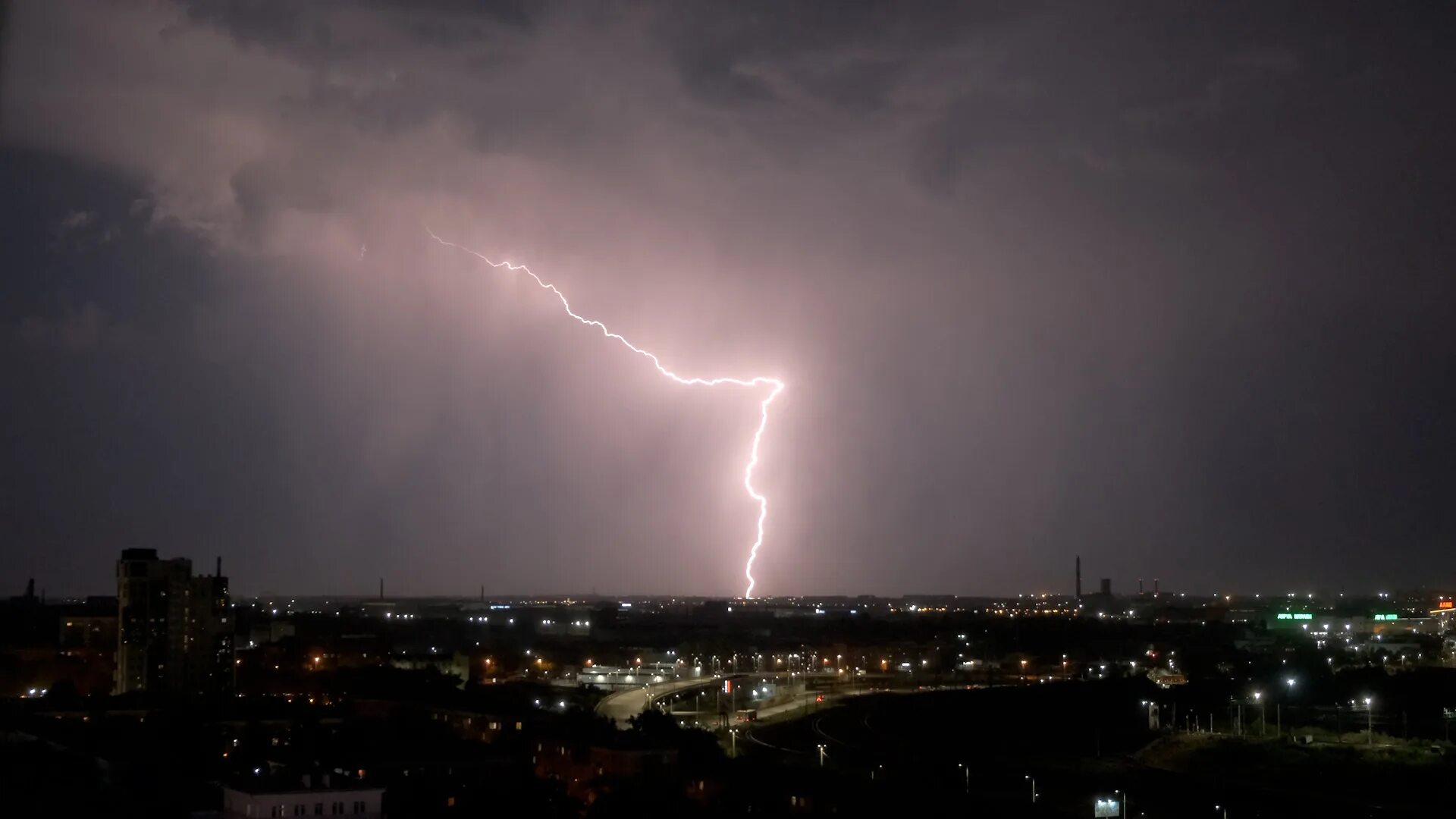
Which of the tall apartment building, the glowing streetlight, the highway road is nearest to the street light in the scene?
the glowing streetlight

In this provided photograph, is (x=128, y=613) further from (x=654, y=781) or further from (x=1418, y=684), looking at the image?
(x=1418, y=684)

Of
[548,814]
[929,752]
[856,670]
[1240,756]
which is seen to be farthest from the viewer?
[856,670]

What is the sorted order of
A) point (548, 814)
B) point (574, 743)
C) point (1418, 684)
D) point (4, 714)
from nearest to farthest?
point (548, 814), point (574, 743), point (4, 714), point (1418, 684)

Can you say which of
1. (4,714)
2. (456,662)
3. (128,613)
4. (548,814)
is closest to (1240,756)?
(548,814)

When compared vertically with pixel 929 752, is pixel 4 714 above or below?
above

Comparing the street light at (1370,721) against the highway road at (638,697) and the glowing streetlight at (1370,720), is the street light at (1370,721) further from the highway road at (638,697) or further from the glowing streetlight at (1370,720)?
the highway road at (638,697)

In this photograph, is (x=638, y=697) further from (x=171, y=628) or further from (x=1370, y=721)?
(x=1370, y=721)

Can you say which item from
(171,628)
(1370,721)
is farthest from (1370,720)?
(171,628)

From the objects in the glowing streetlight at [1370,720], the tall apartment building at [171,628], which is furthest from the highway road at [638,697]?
the glowing streetlight at [1370,720]

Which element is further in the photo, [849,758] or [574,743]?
[849,758]

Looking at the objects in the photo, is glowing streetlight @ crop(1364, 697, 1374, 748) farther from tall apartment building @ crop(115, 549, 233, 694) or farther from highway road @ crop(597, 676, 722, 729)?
tall apartment building @ crop(115, 549, 233, 694)
